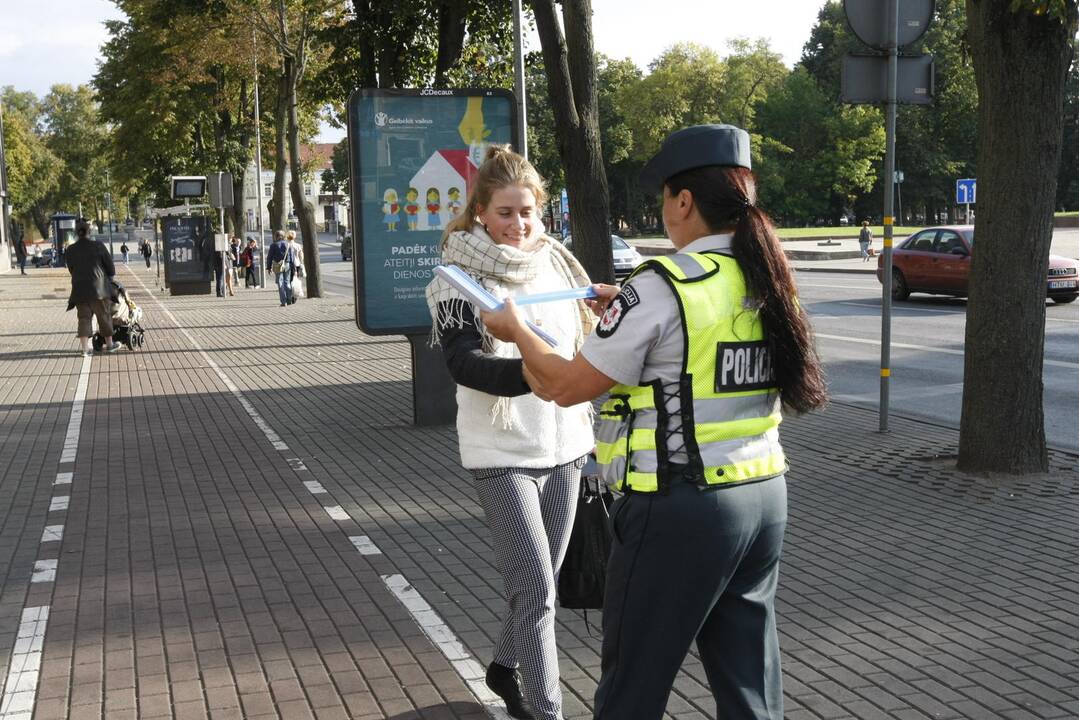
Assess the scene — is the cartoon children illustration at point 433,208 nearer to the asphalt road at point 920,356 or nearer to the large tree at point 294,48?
the asphalt road at point 920,356

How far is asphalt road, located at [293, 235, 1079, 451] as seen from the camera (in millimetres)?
11705

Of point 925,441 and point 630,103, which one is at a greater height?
point 630,103

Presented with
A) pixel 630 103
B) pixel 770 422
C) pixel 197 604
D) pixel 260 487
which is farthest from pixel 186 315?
pixel 630 103

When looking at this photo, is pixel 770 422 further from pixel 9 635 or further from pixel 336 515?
pixel 336 515

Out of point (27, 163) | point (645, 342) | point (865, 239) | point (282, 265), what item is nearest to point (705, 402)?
point (645, 342)

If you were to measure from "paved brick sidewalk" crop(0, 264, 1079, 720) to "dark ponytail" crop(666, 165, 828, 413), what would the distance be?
63 centimetres

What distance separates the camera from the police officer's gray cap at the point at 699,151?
8.86 ft

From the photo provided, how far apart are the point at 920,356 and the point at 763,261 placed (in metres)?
13.8

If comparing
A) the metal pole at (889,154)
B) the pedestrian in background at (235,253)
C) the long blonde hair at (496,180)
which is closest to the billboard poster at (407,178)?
the metal pole at (889,154)

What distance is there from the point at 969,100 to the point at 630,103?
2235 centimetres

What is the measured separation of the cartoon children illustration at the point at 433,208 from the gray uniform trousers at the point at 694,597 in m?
8.50

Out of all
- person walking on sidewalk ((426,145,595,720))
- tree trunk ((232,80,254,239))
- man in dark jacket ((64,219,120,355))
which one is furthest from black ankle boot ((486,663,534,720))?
tree trunk ((232,80,254,239))

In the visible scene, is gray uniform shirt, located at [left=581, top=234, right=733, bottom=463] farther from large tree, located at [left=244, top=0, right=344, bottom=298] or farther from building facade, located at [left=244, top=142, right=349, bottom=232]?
building facade, located at [left=244, top=142, right=349, bottom=232]

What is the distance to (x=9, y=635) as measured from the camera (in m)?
5.34
